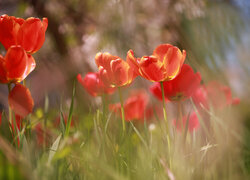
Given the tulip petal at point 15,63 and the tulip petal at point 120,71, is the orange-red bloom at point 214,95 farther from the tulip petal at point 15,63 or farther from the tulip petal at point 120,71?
the tulip petal at point 15,63

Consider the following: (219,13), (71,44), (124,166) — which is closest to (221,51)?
(219,13)

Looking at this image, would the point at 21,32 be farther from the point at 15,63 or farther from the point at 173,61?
the point at 173,61

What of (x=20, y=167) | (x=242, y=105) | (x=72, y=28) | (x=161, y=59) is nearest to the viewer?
(x=20, y=167)

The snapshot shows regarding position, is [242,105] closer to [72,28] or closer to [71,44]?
[72,28]

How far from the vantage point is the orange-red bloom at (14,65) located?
1.82ft

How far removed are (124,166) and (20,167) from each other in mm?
285

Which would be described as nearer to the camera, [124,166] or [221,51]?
[124,166]

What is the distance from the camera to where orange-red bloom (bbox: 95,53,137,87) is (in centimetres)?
62

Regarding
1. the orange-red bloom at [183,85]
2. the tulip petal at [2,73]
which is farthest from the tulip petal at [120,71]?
the tulip petal at [2,73]

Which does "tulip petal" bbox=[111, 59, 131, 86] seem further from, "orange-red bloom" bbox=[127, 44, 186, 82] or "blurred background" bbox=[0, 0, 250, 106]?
"blurred background" bbox=[0, 0, 250, 106]

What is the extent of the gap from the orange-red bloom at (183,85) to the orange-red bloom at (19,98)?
312 mm

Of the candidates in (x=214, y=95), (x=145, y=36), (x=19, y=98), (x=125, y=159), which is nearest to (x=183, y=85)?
(x=214, y=95)

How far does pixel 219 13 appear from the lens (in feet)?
2.76

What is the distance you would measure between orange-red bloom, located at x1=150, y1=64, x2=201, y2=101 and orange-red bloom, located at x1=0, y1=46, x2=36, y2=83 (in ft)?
1.05
